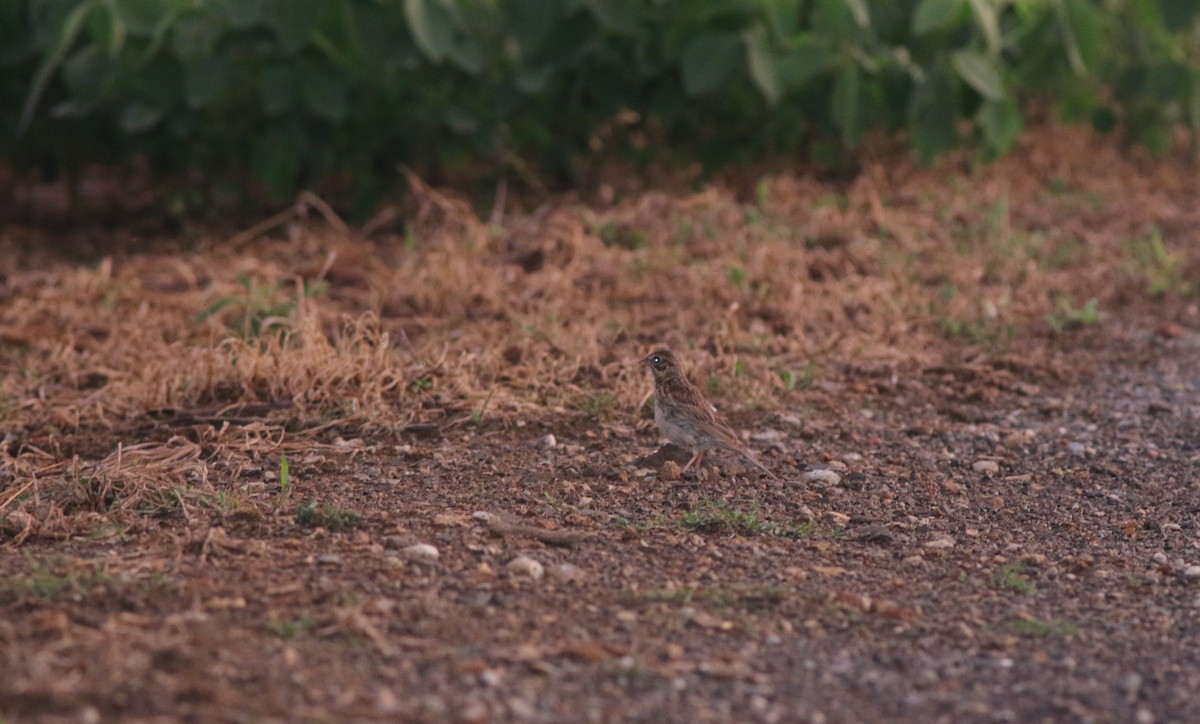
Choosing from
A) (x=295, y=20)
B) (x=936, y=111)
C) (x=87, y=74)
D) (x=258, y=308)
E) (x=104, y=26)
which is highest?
(x=295, y=20)

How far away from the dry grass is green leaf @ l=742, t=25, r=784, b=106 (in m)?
0.62

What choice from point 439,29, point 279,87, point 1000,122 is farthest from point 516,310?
point 1000,122

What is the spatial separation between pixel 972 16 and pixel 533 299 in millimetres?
2665

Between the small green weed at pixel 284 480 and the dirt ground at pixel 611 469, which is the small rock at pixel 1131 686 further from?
the small green weed at pixel 284 480

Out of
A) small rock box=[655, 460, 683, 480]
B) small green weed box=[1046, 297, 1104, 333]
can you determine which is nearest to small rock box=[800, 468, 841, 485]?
small rock box=[655, 460, 683, 480]

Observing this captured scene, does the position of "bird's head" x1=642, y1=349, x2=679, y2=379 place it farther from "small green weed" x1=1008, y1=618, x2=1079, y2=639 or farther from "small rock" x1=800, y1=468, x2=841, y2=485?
"small green weed" x1=1008, y1=618, x2=1079, y2=639

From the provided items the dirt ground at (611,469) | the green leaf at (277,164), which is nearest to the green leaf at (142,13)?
the green leaf at (277,164)

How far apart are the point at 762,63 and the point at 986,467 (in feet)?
9.93

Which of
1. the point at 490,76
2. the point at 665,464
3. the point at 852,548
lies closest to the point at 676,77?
the point at 490,76

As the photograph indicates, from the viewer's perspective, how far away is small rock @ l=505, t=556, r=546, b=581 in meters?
3.85

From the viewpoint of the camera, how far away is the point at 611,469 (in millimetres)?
4781

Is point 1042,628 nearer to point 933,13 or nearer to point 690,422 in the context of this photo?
point 690,422

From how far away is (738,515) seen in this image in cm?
437

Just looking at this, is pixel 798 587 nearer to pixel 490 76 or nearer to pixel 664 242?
pixel 664 242
